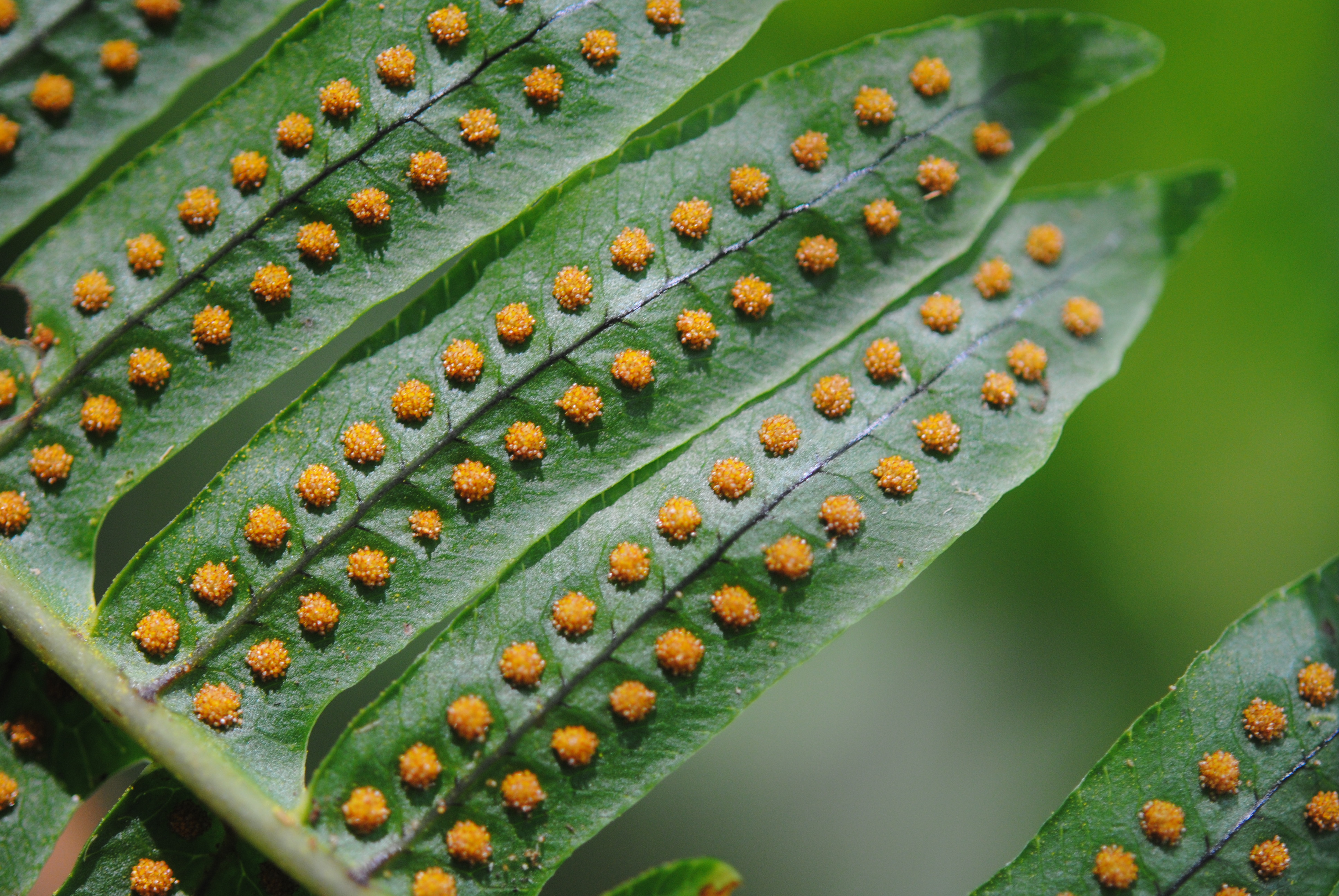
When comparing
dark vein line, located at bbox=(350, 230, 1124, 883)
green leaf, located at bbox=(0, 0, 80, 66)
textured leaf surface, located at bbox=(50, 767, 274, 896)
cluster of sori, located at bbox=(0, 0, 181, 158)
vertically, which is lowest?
textured leaf surface, located at bbox=(50, 767, 274, 896)

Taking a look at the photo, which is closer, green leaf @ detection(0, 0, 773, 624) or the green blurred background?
green leaf @ detection(0, 0, 773, 624)

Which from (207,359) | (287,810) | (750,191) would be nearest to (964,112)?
(750,191)

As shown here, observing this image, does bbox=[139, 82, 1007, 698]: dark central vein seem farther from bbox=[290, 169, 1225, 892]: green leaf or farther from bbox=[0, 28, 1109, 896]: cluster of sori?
bbox=[290, 169, 1225, 892]: green leaf

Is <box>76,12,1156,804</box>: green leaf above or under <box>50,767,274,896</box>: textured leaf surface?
above

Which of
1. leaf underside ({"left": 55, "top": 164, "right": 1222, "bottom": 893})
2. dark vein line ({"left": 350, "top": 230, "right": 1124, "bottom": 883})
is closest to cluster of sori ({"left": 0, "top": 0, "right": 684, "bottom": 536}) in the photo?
leaf underside ({"left": 55, "top": 164, "right": 1222, "bottom": 893})

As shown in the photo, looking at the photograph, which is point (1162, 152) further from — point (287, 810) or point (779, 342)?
point (287, 810)

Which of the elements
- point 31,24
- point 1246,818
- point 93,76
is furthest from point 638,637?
point 31,24

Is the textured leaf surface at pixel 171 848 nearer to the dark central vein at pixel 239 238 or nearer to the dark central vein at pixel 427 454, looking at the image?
the dark central vein at pixel 427 454

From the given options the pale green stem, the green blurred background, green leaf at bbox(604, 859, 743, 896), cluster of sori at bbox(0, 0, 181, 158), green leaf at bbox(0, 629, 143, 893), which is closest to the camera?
green leaf at bbox(604, 859, 743, 896)
